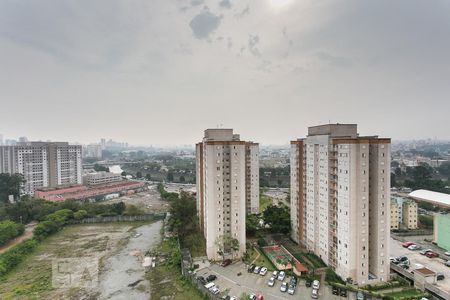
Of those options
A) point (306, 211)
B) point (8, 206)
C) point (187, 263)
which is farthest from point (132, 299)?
point (8, 206)

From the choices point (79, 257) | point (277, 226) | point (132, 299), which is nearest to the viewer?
point (132, 299)

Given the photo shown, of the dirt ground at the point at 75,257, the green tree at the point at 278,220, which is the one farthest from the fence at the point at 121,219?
the green tree at the point at 278,220

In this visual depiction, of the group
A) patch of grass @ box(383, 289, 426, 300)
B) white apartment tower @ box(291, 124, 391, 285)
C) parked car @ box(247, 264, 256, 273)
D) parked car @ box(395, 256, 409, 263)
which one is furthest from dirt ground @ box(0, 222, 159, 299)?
parked car @ box(395, 256, 409, 263)

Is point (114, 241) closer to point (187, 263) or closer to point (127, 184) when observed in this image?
point (187, 263)

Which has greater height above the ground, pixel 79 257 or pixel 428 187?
pixel 428 187

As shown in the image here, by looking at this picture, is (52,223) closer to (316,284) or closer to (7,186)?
(7,186)

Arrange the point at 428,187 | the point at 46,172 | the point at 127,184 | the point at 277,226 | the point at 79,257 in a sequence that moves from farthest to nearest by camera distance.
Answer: the point at 127,184, the point at 46,172, the point at 428,187, the point at 277,226, the point at 79,257
